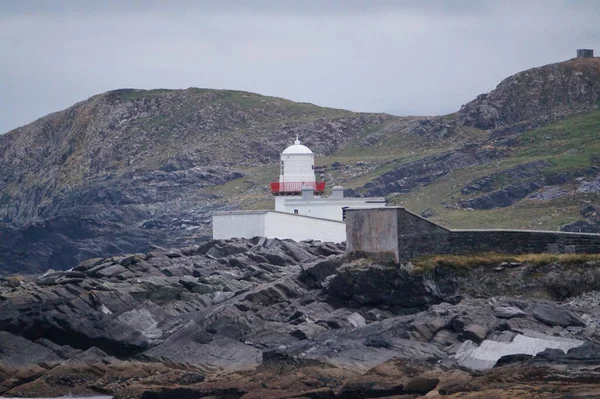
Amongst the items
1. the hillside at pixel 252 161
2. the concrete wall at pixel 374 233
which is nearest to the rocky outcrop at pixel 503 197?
the hillside at pixel 252 161

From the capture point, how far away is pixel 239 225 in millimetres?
46531

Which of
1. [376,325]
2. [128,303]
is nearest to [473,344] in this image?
[376,325]

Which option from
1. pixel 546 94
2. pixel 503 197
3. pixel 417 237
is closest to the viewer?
pixel 417 237

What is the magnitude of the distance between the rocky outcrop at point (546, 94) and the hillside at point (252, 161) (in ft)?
0.29

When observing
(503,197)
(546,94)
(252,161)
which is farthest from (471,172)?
(252,161)

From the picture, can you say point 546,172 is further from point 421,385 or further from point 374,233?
point 421,385

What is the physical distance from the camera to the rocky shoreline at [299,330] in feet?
89.8

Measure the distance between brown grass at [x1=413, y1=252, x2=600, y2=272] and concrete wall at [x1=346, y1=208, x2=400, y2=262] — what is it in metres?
0.72

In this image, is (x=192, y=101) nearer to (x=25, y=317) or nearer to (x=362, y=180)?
(x=362, y=180)

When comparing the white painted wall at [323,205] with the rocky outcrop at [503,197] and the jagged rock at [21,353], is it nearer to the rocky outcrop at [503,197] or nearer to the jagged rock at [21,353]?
the jagged rock at [21,353]

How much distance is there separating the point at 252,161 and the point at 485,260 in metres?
62.8

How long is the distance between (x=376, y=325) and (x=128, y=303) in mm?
8065

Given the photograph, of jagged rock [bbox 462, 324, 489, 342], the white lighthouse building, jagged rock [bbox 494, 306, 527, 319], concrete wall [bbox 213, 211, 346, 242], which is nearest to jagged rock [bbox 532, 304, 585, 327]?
jagged rock [bbox 494, 306, 527, 319]

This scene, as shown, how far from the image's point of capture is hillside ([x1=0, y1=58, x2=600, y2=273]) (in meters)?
70.9
